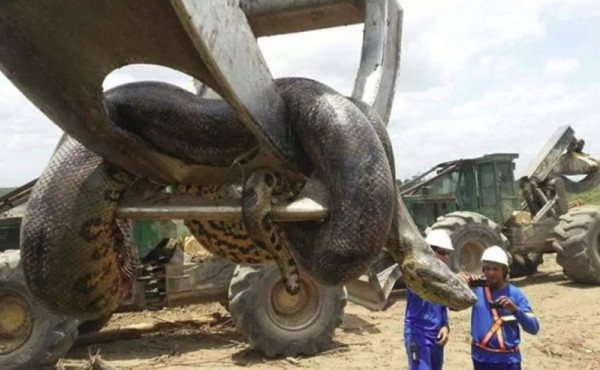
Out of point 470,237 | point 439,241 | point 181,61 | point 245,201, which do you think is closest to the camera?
point 181,61

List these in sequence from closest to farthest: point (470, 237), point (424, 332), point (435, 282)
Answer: point (435, 282), point (424, 332), point (470, 237)

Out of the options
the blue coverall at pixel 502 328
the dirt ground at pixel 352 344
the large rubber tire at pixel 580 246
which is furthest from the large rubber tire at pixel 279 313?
the large rubber tire at pixel 580 246

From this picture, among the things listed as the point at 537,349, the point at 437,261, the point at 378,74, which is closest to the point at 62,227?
the point at 378,74

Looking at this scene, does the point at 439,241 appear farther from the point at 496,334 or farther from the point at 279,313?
the point at 279,313

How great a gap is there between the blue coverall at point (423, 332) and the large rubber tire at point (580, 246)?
887 cm

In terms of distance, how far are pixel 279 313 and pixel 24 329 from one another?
3.25 metres

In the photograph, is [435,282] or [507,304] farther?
[507,304]

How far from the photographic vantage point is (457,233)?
43.5 feet

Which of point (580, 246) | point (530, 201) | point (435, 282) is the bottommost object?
point (435, 282)

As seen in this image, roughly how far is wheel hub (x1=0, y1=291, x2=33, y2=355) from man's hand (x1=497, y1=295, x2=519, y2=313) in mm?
5785

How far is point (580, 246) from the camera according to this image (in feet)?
47.4

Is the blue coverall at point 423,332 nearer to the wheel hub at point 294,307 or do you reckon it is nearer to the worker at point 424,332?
the worker at point 424,332

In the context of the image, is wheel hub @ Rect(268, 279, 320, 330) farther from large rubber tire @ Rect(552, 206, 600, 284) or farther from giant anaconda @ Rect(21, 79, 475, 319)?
giant anaconda @ Rect(21, 79, 475, 319)

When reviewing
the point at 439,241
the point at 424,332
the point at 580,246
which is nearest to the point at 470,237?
the point at 580,246
